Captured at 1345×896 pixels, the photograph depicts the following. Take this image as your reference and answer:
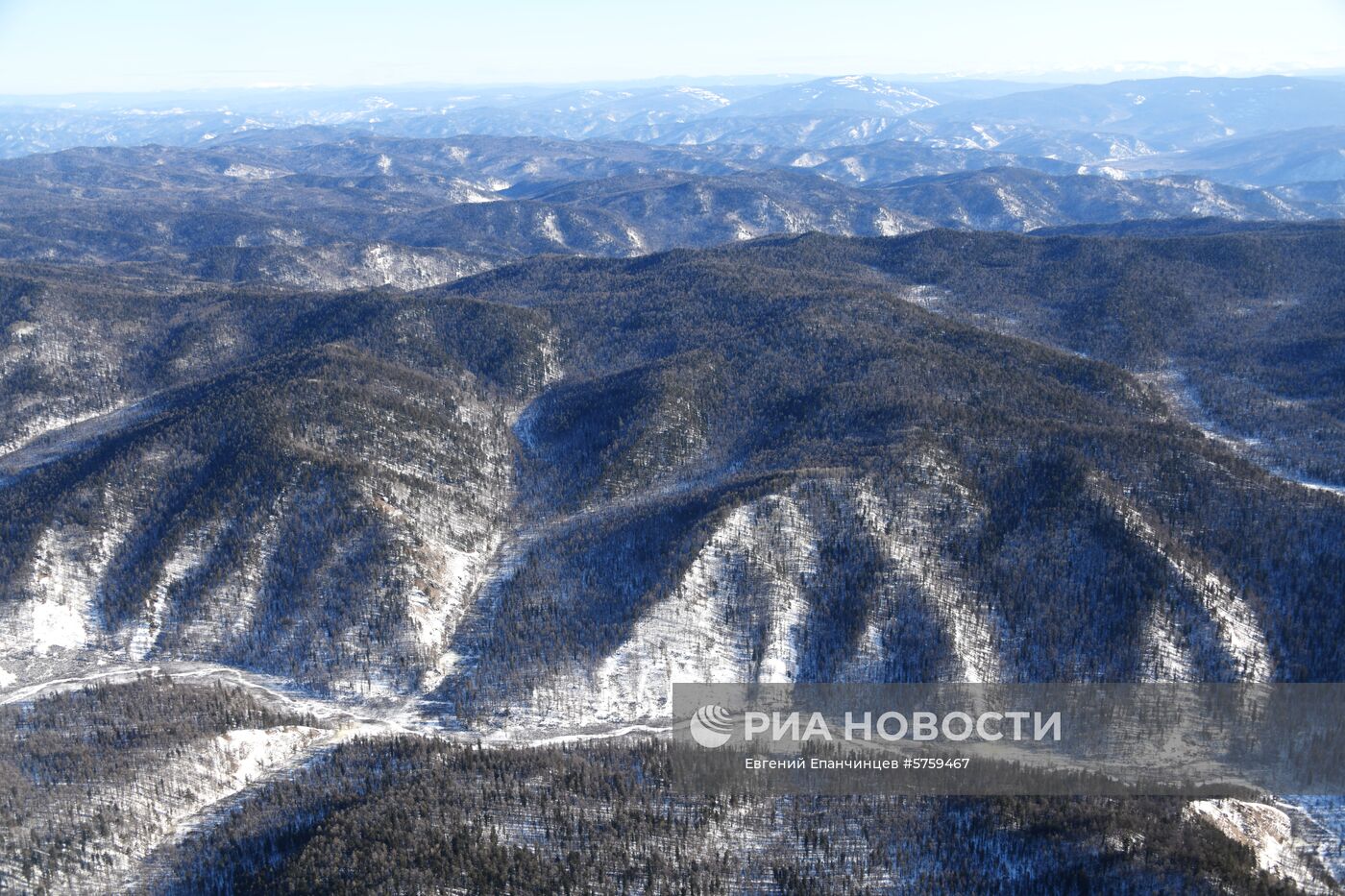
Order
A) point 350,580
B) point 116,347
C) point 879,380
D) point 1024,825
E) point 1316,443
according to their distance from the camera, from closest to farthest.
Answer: point 1024,825 → point 350,580 → point 1316,443 → point 879,380 → point 116,347

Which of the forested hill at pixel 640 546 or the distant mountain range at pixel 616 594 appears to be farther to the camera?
the forested hill at pixel 640 546

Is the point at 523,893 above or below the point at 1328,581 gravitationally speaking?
below

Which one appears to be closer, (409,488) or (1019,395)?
(409,488)

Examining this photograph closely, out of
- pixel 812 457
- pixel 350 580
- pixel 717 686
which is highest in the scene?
pixel 812 457

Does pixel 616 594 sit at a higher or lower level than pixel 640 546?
lower

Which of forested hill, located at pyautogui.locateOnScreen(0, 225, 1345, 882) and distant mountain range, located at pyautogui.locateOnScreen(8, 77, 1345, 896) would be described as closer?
distant mountain range, located at pyautogui.locateOnScreen(8, 77, 1345, 896)

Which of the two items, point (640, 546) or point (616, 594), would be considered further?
point (640, 546)

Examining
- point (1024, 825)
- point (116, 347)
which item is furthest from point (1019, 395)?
point (116, 347)

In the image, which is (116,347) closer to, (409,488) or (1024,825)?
(409,488)

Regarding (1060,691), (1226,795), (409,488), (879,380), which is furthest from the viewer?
(879,380)
